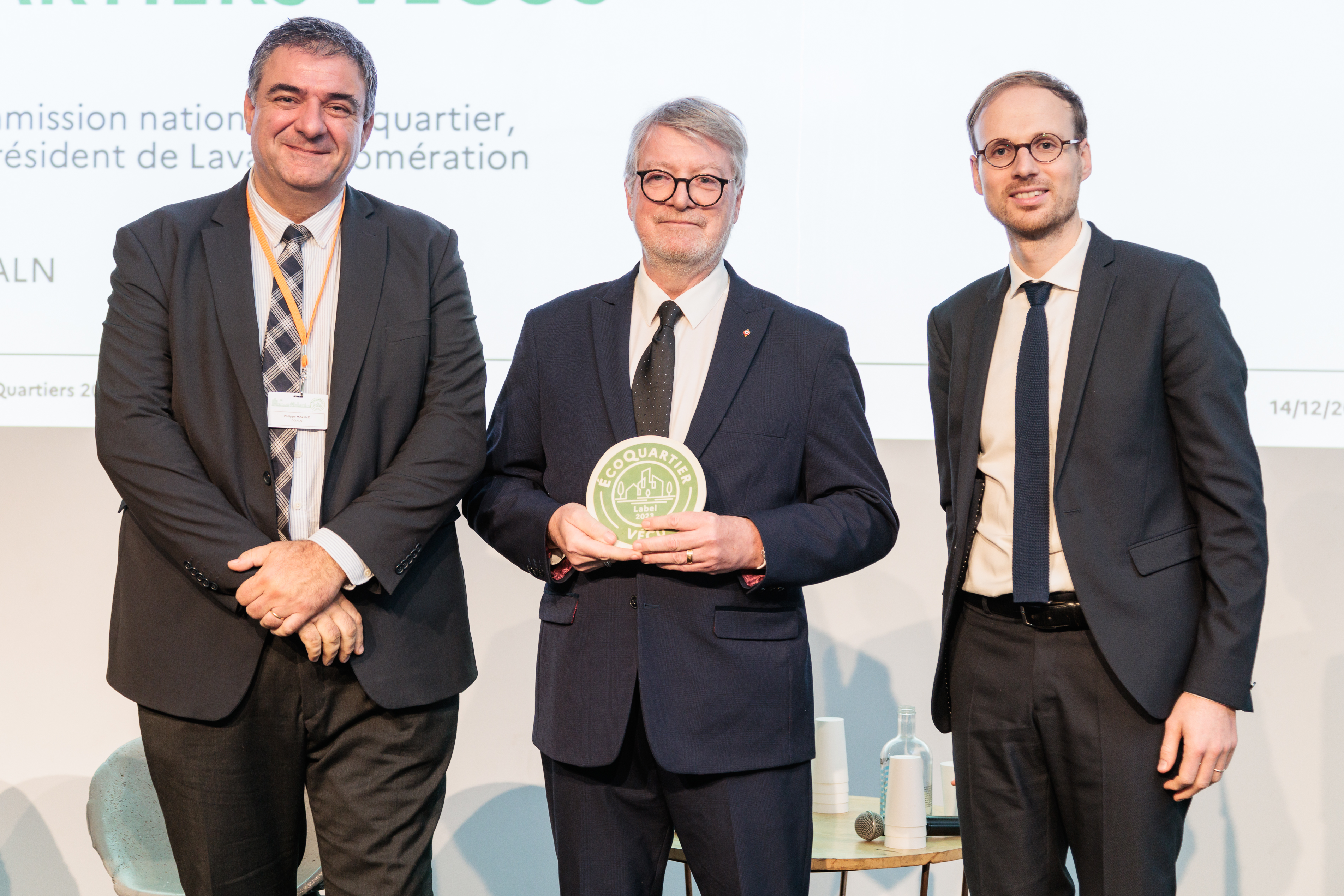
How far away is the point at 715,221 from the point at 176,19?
2.30m

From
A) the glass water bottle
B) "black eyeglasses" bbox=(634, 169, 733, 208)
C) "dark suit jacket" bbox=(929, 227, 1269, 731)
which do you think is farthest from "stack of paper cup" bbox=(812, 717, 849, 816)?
"black eyeglasses" bbox=(634, 169, 733, 208)

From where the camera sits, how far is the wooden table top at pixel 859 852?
101 inches

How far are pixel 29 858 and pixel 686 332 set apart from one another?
321 cm

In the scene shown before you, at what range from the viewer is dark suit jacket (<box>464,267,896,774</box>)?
6.31ft

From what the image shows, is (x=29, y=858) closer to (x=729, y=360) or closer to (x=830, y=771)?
(x=830, y=771)

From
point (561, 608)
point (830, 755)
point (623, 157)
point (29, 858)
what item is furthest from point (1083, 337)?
point (29, 858)

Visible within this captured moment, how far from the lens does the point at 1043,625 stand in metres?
1.99

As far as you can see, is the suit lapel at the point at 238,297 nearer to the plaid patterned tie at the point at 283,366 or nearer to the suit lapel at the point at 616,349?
the plaid patterned tie at the point at 283,366

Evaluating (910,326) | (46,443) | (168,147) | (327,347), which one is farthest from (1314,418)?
(46,443)

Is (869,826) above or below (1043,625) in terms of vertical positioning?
below

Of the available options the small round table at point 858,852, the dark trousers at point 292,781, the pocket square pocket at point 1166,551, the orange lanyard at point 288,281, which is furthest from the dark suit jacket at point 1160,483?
the orange lanyard at point 288,281

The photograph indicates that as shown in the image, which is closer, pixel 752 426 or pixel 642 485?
pixel 642 485

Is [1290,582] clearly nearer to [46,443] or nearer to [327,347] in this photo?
[327,347]

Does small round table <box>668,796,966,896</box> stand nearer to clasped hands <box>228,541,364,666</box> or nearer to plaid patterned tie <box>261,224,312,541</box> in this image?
clasped hands <box>228,541,364,666</box>
